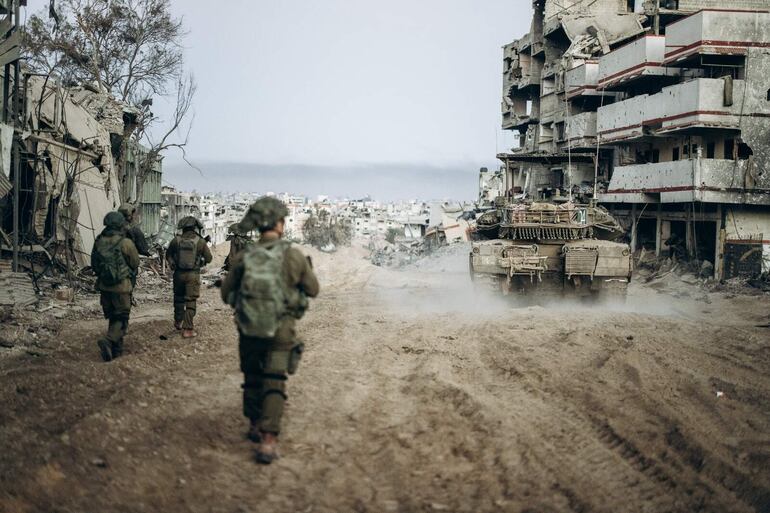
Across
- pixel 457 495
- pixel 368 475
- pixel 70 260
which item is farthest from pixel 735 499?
pixel 70 260

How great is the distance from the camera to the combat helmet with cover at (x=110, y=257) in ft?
25.1

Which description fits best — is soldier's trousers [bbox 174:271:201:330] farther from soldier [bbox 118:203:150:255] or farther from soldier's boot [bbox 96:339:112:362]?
soldier's boot [bbox 96:339:112:362]

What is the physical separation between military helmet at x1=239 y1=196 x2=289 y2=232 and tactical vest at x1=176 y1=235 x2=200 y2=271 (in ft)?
14.4

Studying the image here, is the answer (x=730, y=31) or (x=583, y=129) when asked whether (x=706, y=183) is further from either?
Answer: (x=583, y=129)

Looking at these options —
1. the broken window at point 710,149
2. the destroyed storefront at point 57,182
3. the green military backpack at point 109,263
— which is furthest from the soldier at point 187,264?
the broken window at point 710,149

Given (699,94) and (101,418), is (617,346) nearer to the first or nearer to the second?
(101,418)

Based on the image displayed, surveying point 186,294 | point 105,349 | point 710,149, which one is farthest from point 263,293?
point 710,149

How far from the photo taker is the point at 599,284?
14.2 meters

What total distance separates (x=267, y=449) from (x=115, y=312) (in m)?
3.87

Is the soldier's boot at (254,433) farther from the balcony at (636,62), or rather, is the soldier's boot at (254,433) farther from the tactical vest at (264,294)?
the balcony at (636,62)

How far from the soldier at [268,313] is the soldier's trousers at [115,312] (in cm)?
326

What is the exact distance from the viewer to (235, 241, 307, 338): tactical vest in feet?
15.5

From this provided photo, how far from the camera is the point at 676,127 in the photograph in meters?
23.4

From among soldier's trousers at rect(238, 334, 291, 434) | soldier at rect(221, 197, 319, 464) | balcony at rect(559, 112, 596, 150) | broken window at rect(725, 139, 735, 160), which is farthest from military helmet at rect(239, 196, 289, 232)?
balcony at rect(559, 112, 596, 150)
